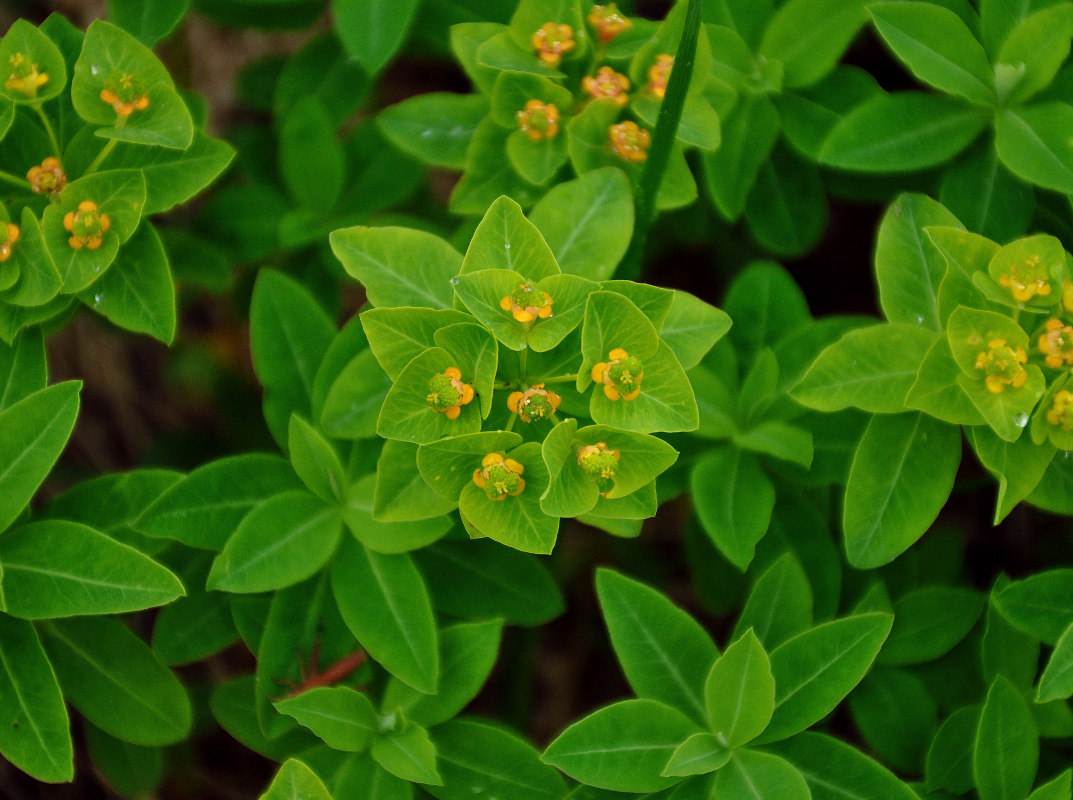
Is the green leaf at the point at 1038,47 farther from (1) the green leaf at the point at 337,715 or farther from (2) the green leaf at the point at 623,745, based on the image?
(1) the green leaf at the point at 337,715

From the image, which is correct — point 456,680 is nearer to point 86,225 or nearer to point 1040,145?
point 86,225

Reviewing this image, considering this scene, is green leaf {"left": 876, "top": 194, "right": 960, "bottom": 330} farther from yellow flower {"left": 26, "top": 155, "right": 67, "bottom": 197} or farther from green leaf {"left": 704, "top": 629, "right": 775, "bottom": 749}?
yellow flower {"left": 26, "top": 155, "right": 67, "bottom": 197}

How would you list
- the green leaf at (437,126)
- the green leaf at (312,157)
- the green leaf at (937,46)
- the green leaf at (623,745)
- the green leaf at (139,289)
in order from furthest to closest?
the green leaf at (312,157) → the green leaf at (437,126) → the green leaf at (937,46) → the green leaf at (139,289) → the green leaf at (623,745)

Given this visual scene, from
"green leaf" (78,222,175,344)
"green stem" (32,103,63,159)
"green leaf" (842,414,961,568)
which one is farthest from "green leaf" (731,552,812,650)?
"green stem" (32,103,63,159)

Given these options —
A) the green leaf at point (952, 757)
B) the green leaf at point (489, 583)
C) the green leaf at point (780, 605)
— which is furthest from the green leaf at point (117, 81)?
the green leaf at point (952, 757)

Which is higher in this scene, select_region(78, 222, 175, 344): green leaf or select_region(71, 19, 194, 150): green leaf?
select_region(71, 19, 194, 150): green leaf

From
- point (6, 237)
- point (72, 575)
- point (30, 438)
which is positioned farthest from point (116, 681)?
point (6, 237)
